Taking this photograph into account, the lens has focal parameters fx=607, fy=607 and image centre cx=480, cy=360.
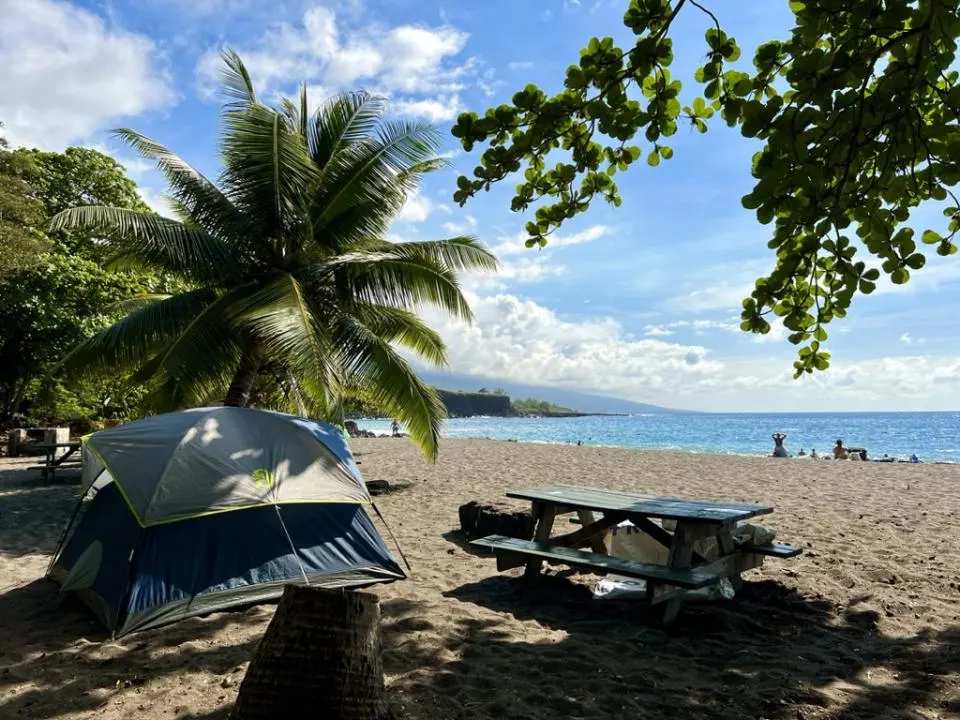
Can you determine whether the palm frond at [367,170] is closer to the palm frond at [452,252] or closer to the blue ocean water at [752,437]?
the palm frond at [452,252]

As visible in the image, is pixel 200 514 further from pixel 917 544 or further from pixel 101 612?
pixel 917 544

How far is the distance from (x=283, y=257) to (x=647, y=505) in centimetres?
708

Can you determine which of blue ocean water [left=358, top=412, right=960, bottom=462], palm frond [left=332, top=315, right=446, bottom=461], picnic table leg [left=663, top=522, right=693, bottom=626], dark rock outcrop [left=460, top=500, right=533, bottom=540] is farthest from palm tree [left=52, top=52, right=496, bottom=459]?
blue ocean water [left=358, top=412, right=960, bottom=462]

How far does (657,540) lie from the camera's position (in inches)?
225

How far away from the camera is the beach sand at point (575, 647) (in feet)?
11.9

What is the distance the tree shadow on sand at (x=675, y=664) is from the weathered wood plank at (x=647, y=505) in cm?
86

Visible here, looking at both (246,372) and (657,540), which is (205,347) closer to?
(246,372)

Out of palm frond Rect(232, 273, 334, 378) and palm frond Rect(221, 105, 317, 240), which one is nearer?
palm frond Rect(232, 273, 334, 378)

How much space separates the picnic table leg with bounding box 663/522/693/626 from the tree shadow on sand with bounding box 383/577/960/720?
0.13m

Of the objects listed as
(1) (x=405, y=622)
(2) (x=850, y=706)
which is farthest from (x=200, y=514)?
(2) (x=850, y=706)

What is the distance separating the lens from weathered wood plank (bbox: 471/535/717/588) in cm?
464

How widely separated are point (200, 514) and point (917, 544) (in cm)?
808

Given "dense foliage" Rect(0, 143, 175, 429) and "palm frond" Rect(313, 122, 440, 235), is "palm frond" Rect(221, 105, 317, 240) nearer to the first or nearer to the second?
"palm frond" Rect(313, 122, 440, 235)

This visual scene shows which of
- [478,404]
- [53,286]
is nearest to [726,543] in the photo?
[53,286]
